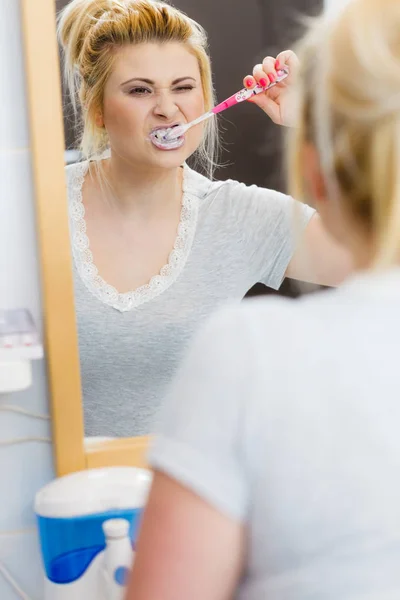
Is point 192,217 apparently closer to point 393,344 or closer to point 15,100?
point 15,100

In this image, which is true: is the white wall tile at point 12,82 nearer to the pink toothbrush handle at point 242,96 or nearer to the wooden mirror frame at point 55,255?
the wooden mirror frame at point 55,255

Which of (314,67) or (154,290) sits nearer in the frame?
(314,67)

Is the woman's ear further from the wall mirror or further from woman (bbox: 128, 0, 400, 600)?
the wall mirror

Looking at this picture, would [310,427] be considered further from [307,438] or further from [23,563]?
[23,563]

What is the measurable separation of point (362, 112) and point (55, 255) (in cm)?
46

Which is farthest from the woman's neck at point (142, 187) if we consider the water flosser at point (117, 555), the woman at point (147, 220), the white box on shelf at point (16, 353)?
the water flosser at point (117, 555)

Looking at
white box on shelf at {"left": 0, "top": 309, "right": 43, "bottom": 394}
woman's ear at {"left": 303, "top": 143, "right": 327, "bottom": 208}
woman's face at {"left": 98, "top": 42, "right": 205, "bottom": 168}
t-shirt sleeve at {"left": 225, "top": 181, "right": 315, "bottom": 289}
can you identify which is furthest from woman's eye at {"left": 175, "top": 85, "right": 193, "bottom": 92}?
woman's ear at {"left": 303, "top": 143, "right": 327, "bottom": 208}

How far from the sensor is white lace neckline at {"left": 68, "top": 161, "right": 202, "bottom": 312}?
827mm

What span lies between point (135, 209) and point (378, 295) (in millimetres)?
465

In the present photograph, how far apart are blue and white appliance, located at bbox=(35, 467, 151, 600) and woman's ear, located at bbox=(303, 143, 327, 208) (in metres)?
0.39

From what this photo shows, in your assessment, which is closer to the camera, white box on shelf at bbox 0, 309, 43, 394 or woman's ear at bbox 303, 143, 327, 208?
woman's ear at bbox 303, 143, 327, 208

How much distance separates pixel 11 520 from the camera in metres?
0.86

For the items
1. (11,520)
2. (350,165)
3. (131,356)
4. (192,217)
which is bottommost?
(11,520)

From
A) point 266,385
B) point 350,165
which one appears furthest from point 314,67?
point 266,385
